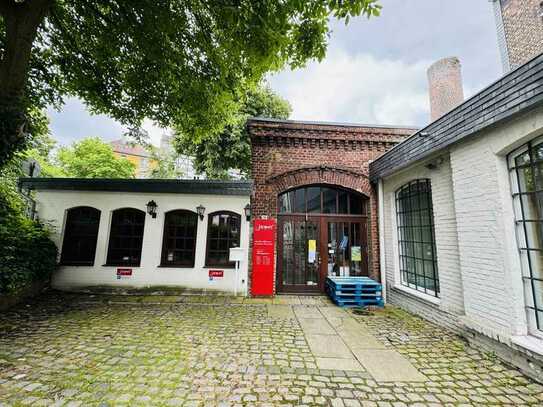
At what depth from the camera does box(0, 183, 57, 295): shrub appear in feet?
16.0

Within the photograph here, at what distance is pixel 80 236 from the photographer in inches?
260

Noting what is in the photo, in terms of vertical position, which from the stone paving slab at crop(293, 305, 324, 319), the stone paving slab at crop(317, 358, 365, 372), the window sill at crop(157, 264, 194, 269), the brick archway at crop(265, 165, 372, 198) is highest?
the brick archway at crop(265, 165, 372, 198)

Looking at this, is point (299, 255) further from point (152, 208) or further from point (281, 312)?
point (152, 208)

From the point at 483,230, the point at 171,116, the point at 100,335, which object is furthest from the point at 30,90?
the point at 483,230

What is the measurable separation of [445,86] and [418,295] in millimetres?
5554

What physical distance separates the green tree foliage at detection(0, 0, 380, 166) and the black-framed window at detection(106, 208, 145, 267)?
2.69 m

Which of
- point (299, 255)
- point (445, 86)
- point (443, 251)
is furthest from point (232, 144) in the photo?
point (443, 251)

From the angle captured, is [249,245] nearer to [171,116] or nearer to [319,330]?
[319,330]

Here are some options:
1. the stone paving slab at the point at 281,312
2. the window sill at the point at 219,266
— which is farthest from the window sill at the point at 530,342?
the window sill at the point at 219,266

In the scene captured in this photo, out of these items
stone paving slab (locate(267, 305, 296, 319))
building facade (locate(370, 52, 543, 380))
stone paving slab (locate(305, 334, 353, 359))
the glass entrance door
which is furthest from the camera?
the glass entrance door

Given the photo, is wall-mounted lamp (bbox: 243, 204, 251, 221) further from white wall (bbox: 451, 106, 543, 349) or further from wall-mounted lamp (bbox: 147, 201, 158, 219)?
white wall (bbox: 451, 106, 543, 349)

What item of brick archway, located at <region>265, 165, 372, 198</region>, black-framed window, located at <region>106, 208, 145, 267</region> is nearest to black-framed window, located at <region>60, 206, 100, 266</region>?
black-framed window, located at <region>106, 208, 145, 267</region>

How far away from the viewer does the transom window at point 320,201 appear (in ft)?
22.2

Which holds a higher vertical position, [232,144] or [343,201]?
[232,144]
